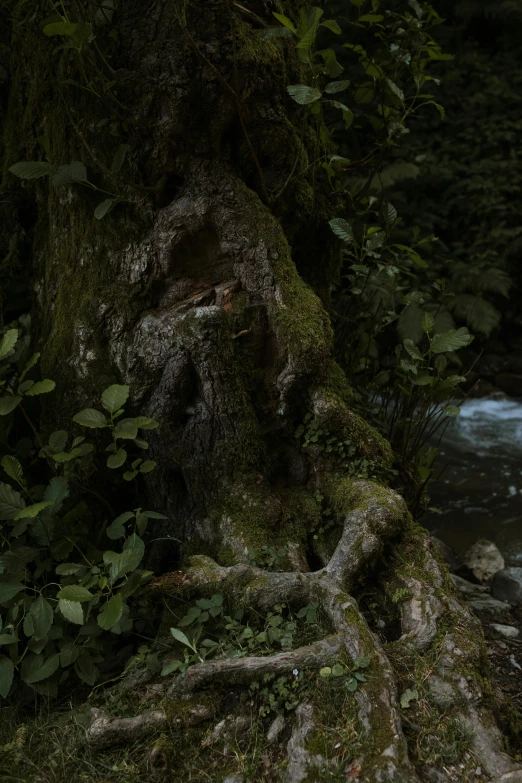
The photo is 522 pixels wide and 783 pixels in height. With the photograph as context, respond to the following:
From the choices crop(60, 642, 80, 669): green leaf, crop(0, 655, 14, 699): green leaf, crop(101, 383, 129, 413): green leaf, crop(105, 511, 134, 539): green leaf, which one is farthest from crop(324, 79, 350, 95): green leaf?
crop(0, 655, 14, 699): green leaf

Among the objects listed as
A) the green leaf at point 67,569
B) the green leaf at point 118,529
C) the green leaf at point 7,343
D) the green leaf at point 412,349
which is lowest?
the green leaf at point 67,569

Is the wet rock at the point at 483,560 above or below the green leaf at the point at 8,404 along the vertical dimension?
below

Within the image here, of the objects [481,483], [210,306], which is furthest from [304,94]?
[481,483]

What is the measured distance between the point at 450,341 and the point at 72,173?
1859 millimetres

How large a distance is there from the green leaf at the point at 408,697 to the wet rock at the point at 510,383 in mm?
6878

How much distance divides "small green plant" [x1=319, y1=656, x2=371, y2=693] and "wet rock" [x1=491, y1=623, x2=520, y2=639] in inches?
54.4

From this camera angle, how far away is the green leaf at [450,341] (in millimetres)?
2953

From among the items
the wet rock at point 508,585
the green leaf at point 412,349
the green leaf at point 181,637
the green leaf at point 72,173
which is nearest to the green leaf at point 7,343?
the green leaf at point 72,173

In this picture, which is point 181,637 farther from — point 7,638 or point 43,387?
point 43,387

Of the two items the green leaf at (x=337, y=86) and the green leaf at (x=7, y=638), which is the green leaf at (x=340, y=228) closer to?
the green leaf at (x=337, y=86)

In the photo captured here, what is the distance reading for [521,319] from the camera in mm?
9273

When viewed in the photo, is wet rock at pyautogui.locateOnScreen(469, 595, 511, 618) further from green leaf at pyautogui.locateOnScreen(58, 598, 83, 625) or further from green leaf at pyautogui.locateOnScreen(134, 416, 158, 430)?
green leaf at pyautogui.locateOnScreen(58, 598, 83, 625)

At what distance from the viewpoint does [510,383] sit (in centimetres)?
834

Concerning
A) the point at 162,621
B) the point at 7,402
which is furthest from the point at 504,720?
the point at 7,402
